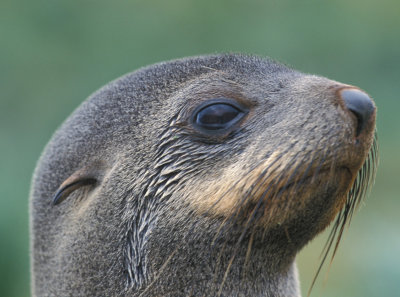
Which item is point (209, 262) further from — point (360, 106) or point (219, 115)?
point (360, 106)

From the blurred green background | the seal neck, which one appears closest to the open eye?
the seal neck

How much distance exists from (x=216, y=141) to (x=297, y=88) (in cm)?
53

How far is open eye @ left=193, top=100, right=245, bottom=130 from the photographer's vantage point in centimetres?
367

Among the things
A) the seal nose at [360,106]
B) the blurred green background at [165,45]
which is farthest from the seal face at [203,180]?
the blurred green background at [165,45]

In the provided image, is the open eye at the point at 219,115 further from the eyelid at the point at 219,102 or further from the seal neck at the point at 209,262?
the seal neck at the point at 209,262

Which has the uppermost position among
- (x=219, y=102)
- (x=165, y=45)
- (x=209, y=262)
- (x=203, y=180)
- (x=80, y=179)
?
(x=165, y=45)

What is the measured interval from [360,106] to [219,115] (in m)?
0.76

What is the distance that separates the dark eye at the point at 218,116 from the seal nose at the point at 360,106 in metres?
0.60

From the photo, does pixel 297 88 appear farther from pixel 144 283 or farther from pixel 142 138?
pixel 144 283

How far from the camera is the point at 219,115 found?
12.0 feet

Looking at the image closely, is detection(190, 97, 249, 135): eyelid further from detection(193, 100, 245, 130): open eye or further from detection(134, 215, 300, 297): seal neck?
detection(134, 215, 300, 297): seal neck

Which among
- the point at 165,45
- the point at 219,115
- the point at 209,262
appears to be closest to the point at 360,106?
the point at 219,115

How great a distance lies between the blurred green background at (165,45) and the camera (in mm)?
14781

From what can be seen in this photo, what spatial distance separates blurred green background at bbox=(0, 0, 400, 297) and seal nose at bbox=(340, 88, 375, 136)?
30.2 ft
